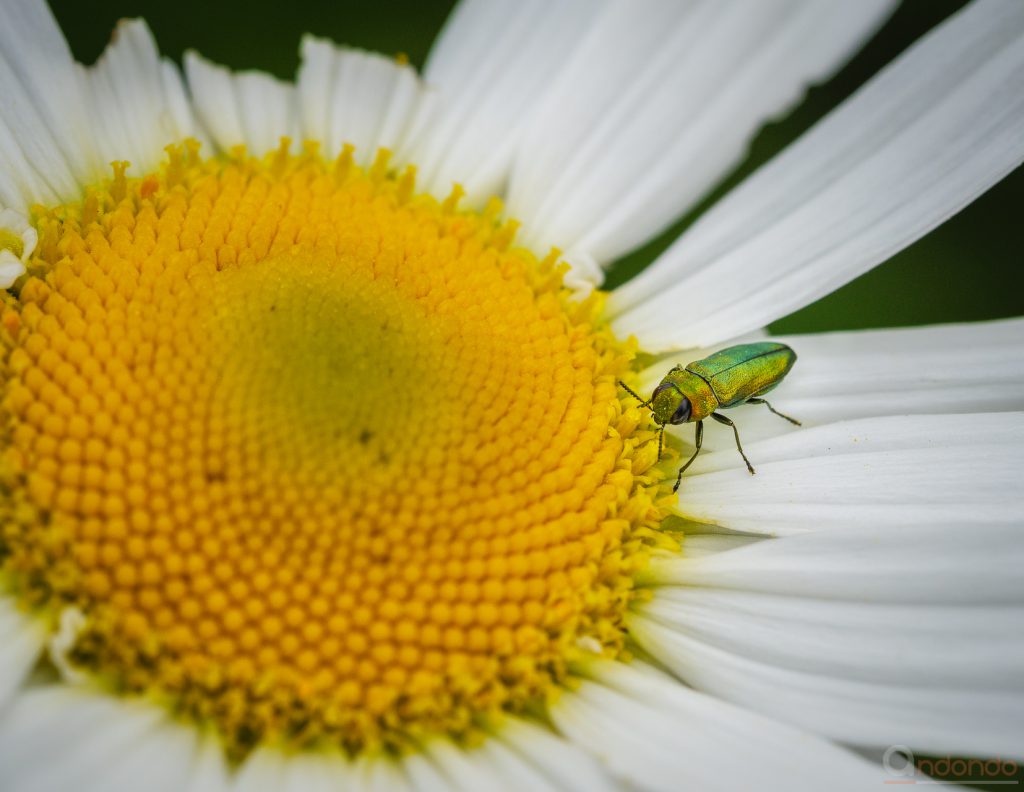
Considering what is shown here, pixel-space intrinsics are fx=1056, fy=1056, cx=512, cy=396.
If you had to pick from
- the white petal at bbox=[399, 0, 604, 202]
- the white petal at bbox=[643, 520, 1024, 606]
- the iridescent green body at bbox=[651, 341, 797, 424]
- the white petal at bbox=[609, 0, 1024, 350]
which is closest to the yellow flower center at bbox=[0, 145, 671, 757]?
the iridescent green body at bbox=[651, 341, 797, 424]

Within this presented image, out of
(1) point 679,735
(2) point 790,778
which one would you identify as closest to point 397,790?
(1) point 679,735

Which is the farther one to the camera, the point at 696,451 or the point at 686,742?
the point at 696,451

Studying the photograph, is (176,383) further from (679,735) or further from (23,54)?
(679,735)

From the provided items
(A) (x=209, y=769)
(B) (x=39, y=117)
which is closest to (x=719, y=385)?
(A) (x=209, y=769)

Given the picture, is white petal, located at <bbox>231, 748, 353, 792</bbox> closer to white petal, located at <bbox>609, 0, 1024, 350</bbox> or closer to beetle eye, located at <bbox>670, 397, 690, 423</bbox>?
beetle eye, located at <bbox>670, 397, 690, 423</bbox>

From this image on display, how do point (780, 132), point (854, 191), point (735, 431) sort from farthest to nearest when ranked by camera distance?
point (780, 132)
point (854, 191)
point (735, 431)

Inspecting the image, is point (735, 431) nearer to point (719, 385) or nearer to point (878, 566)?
point (719, 385)
